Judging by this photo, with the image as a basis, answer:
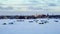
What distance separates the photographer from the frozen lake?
23.4 ft

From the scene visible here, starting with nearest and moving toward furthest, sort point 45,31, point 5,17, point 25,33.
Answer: point 5,17
point 25,33
point 45,31

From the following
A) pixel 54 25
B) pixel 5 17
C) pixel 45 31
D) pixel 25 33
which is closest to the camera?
pixel 5 17

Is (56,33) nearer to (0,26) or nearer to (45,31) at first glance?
(45,31)

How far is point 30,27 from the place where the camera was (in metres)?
7.73

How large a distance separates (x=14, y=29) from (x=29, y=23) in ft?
1.97

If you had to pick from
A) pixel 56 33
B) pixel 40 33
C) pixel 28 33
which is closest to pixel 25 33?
pixel 28 33

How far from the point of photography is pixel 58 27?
23.1 ft

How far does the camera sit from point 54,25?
7.88 meters

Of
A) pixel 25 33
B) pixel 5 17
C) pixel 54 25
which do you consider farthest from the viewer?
pixel 54 25

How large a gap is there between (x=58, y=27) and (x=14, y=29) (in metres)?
1.62

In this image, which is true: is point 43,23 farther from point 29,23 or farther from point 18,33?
point 18,33

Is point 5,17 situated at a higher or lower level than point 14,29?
higher

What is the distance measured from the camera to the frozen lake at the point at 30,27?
281 inches

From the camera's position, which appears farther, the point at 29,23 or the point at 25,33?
the point at 29,23
